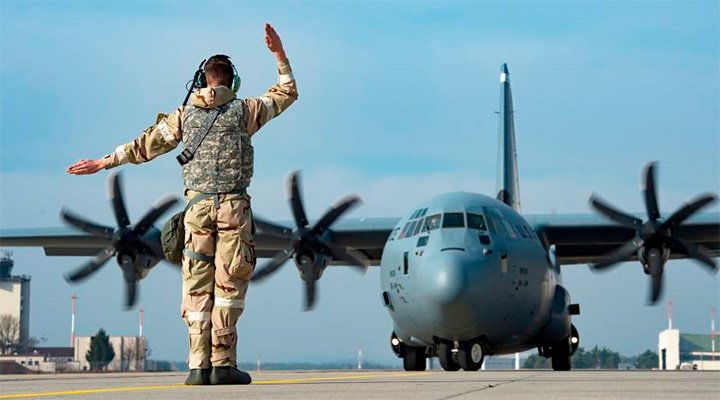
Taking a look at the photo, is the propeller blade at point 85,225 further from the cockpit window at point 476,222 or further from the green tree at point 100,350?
the green tree at point 100,350

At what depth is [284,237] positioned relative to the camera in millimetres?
24125

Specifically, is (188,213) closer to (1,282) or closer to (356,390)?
(356,390)

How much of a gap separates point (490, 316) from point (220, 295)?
32.3 ft

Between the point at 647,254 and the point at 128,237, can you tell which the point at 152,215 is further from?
the point at 647,254

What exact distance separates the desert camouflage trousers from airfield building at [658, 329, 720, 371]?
8301 cm

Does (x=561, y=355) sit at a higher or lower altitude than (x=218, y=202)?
lower

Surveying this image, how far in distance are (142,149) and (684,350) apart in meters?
96.0

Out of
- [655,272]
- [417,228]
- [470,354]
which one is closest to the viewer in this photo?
[470,354]

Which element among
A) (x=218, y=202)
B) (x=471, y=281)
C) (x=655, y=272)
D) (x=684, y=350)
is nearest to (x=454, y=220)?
(x=471, y=281)

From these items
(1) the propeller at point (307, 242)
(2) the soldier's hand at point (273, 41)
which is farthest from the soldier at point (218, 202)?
(1) the propeller at point (307, 242)

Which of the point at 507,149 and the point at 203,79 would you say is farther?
the point at 507,149

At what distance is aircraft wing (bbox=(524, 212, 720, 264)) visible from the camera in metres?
23.1

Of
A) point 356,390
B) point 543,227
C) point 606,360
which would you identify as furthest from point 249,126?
point 606,360

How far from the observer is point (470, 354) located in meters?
17.0
